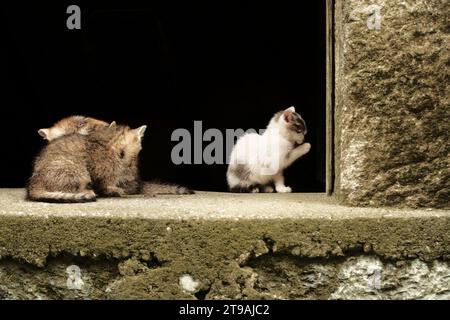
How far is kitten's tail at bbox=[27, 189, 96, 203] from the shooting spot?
3.14 metres

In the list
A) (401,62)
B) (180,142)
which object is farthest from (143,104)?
(401,62)

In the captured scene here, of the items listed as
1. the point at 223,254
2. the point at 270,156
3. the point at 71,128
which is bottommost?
the point at 223,254

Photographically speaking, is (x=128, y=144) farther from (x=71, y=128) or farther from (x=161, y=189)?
(x=71, y=128)

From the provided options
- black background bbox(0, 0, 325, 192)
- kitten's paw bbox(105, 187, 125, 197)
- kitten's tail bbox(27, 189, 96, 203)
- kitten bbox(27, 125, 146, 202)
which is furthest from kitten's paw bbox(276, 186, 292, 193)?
black background bbox(0, 0, 325, 192)

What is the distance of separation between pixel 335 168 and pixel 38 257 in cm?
159

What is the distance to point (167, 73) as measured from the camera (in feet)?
23.8

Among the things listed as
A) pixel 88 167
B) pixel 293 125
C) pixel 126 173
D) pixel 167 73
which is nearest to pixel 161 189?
pixel 126 173

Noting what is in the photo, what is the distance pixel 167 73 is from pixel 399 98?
4.64m

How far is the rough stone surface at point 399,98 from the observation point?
9.48 feet

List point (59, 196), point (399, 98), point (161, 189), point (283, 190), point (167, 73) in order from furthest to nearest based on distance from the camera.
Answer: point (167, 73) → point (283, 190) → point (161, 189) → point (59, 196) → point (399, 98)

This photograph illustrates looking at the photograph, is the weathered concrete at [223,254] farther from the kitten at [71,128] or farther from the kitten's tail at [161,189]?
the kitten at [71,128]

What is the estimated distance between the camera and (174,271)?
2.71m

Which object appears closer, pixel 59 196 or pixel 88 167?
pixel 59 196

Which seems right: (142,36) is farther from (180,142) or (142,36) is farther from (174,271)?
(174,271)
